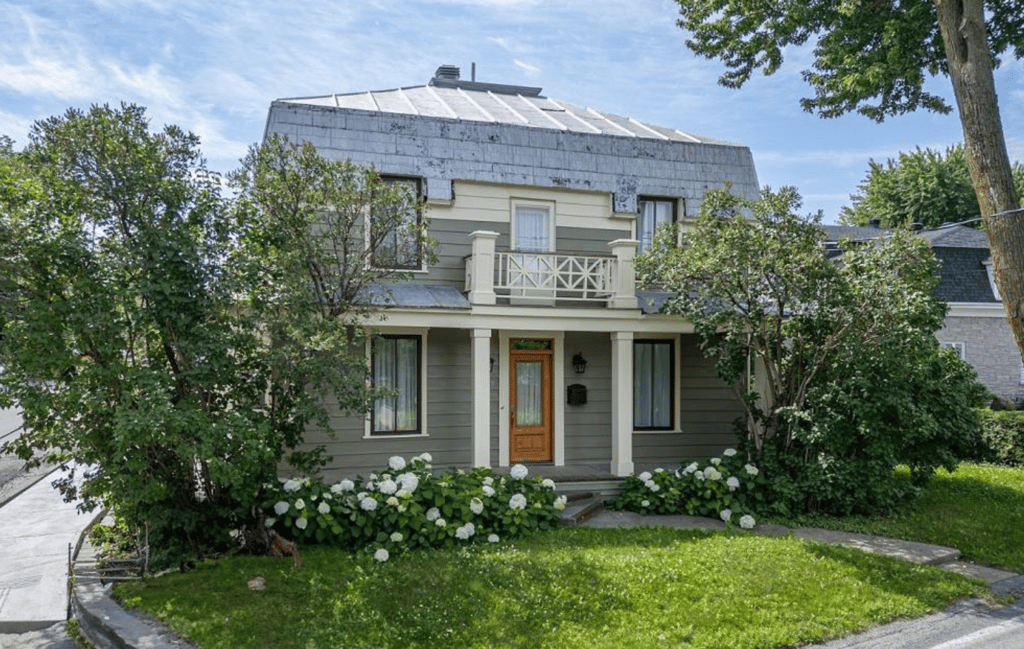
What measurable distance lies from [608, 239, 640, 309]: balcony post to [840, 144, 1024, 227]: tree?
2729 centimetres

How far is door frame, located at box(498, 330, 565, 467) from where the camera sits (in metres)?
13.0

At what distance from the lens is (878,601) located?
7684 millimetres

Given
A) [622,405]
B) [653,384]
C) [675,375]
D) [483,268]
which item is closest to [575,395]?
[622,405]

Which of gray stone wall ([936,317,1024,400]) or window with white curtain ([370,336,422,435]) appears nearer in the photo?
window with white curtain ([370,336,422,435])

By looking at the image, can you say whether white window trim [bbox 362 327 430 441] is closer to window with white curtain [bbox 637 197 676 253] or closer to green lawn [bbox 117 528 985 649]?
green lawn [bbox 117 528 985 649]

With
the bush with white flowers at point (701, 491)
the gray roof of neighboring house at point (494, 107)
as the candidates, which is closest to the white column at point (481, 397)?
the bush with white flowers at point (701, 491)

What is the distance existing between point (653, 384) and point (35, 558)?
10.1 m

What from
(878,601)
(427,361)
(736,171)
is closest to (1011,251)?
(878,601)

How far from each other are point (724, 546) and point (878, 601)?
74.1 inches

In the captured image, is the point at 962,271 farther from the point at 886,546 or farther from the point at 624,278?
the point at 886,546

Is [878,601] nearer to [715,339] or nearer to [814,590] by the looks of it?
[814,590]

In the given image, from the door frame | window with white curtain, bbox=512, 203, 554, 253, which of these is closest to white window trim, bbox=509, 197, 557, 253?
window with white curtain, bbox=512, 203, 554, 253

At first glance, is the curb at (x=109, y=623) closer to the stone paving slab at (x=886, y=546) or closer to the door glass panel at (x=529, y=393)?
the door glass panel at (x=529, y=393)

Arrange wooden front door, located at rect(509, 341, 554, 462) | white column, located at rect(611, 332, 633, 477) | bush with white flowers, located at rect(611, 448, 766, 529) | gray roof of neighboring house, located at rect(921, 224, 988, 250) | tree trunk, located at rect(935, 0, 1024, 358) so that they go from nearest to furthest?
tree trunk, located at rect(935, 0, 1024, 358)
bush with white flowers, located at rect(611, 448, 766, 529)
white column, located at rect(611, 332, 633, 477)
wooden front door, located at rect(509, 341, 554, 462)
gray roof of neighboring house, located at rect(921, 224, 988, 250)
